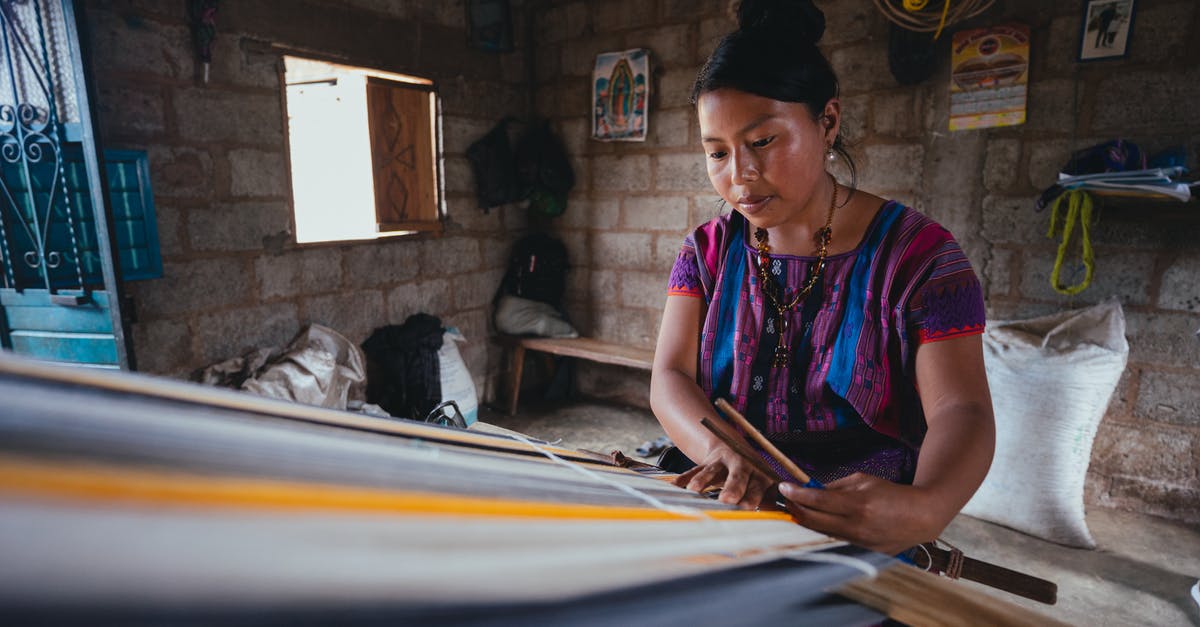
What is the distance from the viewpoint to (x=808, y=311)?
1279mm

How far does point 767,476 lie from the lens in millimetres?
956

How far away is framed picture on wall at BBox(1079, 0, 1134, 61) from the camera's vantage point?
2.49 meters

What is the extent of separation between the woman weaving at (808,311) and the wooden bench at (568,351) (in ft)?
8.02

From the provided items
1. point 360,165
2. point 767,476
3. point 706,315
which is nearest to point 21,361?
point 767,476

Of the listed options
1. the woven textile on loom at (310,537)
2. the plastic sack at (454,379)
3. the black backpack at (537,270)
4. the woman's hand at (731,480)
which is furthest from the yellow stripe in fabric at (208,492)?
the black backpack at (537,270)

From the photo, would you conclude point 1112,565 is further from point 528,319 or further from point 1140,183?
point 528,319

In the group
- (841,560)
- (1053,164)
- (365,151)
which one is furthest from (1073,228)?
(365,151)

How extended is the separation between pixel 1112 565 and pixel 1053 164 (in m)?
1.68

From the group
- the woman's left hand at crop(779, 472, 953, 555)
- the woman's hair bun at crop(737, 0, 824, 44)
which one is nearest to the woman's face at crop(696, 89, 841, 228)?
the woman's hair bun at crop(737, 0, 824, 44)

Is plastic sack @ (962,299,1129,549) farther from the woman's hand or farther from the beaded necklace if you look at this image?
the woman's hand

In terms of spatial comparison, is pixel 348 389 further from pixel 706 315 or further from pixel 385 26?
pixel 706 315

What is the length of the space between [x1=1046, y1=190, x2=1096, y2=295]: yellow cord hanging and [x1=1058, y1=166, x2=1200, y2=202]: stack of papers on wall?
0.05 metres

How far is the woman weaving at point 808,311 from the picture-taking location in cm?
108

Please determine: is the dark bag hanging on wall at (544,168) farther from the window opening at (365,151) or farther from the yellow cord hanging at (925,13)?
the yellow cord hanging at (925,13)
